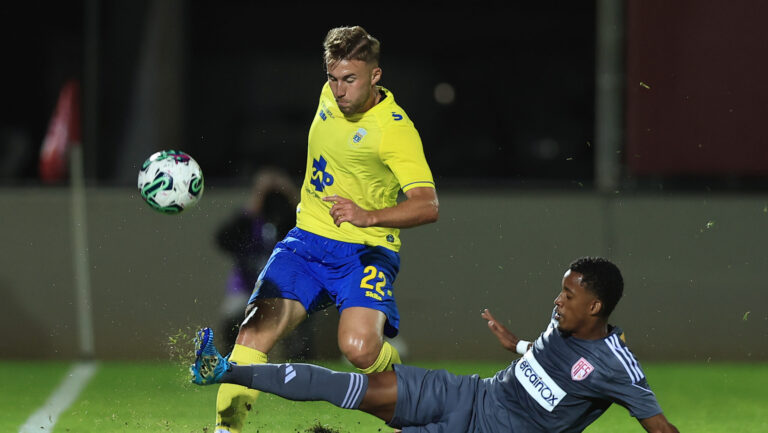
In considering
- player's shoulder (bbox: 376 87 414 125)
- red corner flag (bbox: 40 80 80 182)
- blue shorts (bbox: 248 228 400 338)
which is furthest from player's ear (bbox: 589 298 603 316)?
red corner flag (bbox: 40 80 80 182)

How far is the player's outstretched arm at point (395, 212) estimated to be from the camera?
5051mm

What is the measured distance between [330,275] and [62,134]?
5.06 m

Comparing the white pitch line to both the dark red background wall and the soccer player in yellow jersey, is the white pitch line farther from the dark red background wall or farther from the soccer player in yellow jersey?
the dark red background wall

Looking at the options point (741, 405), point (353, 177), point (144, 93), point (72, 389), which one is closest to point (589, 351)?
point (353, 177)

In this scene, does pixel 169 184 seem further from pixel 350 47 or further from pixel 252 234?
pixel 252 234

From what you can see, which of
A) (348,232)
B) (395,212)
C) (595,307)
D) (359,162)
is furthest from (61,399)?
(595,307)

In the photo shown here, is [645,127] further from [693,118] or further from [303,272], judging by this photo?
[303,272]

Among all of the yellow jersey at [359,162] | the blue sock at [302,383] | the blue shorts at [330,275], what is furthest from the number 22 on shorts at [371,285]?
the blue sock at [302,383]

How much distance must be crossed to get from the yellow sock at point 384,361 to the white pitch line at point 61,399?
1.94 metres

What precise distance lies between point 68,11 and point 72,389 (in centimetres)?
706

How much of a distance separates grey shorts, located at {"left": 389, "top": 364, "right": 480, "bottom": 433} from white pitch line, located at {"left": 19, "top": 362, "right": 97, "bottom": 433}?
229cm

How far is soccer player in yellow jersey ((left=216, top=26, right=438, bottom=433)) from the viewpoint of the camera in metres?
5.44

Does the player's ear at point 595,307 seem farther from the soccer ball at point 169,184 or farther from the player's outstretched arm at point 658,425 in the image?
the soccer ball at point 169,184

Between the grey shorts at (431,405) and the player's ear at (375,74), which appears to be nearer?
the grey shorts at (431,405)
